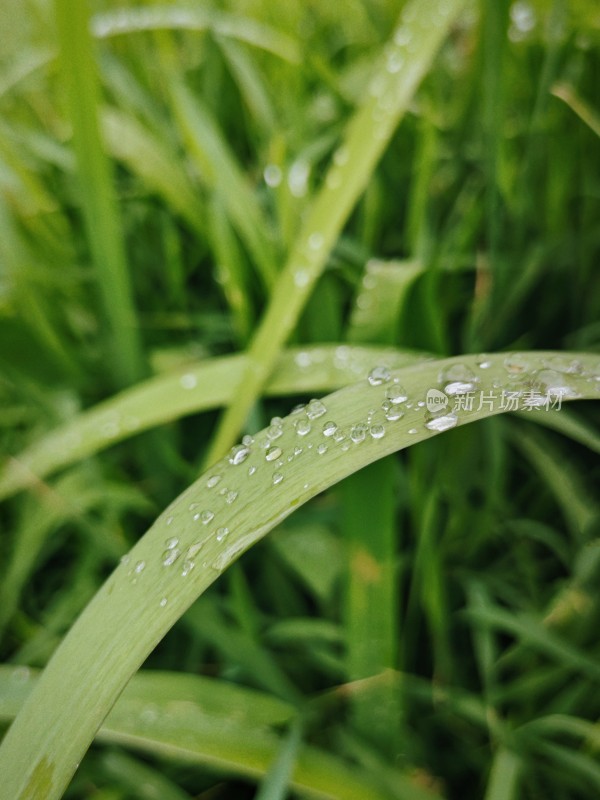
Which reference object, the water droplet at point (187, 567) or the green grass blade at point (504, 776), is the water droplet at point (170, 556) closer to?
the water droplet at point (187, 567)

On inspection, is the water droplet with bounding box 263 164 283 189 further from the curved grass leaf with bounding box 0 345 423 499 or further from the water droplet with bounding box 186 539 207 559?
the water droplet with bounding box 186 539 207 559

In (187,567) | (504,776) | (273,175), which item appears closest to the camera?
(187,567)

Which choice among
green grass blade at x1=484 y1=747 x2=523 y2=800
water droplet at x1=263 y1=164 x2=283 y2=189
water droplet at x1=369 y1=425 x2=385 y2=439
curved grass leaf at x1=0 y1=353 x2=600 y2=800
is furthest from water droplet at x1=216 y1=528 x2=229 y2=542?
water droplet at x1=263 y1=164 x2=283 y2=189

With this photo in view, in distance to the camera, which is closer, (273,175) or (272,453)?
(272,453)

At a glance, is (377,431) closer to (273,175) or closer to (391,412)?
(391,412)

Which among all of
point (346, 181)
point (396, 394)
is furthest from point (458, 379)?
point (346, 181)

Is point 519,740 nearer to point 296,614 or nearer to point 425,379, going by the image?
point 296,614

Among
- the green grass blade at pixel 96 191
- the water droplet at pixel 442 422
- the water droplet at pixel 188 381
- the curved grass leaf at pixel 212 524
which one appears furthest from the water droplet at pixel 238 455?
the green grass blade at pixel 96 191

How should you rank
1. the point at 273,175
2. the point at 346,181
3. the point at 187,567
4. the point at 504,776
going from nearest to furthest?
the point at 187,567 → the point at 504,776 → the point at 346,181 → the point at 273,175
